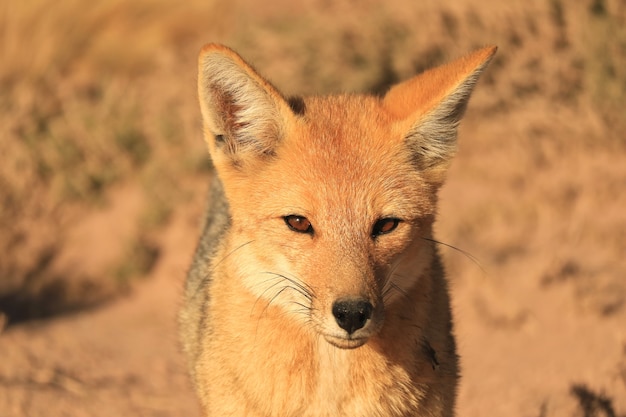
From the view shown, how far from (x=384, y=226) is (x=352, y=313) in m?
0.45

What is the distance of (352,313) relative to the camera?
9.17 ft

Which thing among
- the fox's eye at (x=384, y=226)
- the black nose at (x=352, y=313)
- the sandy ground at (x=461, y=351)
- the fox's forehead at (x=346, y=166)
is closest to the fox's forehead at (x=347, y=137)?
the fox's forehead at (x=346, y=166)

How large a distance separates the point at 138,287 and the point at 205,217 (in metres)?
2.65

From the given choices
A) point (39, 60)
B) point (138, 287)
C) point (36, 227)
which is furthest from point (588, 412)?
point (39, 60)

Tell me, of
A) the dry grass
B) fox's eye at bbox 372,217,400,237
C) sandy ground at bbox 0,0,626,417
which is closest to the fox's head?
fox's eye at bbox 372,217,400,237

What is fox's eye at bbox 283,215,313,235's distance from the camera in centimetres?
306

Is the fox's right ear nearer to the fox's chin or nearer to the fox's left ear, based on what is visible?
the fox's left ear

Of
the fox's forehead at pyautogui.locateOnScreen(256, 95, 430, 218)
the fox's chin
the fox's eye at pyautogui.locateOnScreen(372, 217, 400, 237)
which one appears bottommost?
the fox's chin

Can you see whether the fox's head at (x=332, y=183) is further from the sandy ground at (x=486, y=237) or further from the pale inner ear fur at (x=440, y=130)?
the sandy ground at (x=486, y=237)

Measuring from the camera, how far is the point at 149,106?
8406 millimetres

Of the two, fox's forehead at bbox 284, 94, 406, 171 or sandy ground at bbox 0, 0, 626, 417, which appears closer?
fox's forehead at bbox 284, 94, 406, 171

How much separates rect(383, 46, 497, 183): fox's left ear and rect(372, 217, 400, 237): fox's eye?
37 centimetres

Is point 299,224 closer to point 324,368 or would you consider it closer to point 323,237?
point 323,237

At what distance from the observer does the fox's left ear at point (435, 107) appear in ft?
10.4
